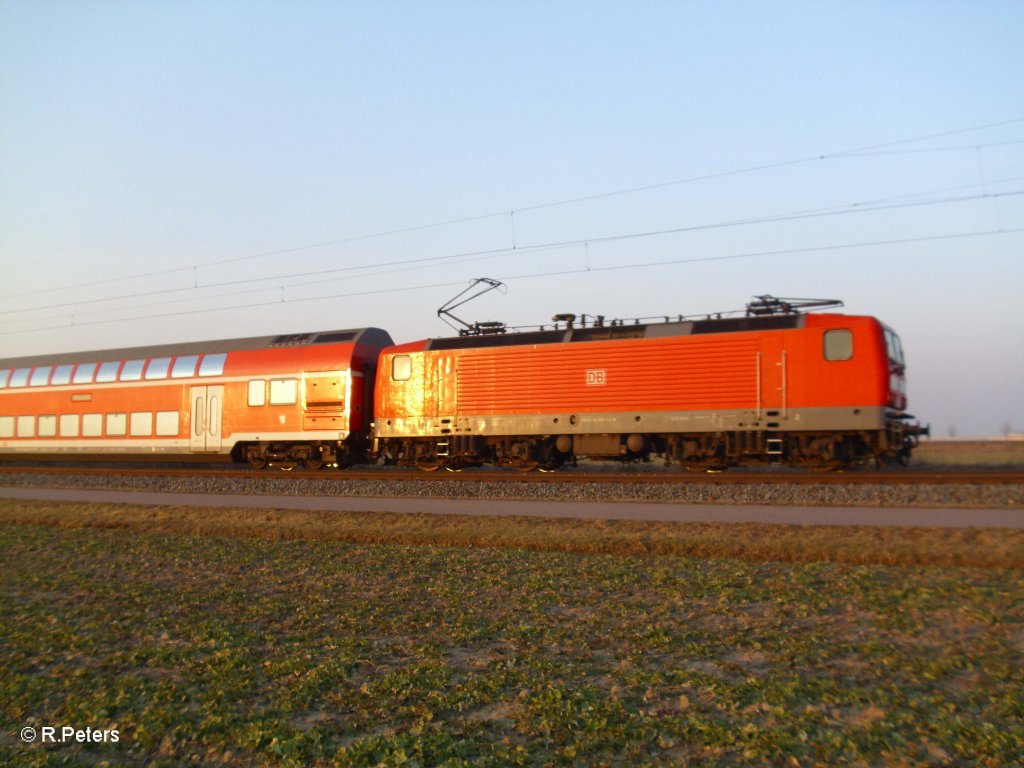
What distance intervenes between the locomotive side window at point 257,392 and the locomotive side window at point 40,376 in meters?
11.6

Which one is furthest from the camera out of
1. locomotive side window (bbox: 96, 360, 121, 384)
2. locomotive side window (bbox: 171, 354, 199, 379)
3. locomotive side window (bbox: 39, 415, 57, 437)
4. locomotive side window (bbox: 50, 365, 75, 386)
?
locomotive side window (bbox: 39, 415, 57, 437)

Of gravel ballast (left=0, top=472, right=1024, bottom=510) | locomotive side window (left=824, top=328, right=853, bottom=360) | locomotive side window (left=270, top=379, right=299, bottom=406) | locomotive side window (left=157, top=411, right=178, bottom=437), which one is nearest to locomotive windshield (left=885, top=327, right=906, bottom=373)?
locomotive side window (left=824, top=328, right=853, bottom=360)

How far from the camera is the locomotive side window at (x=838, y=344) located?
18.6 metres

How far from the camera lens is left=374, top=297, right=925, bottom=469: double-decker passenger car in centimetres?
1872

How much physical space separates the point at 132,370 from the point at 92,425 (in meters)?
3.01

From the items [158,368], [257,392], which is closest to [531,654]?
[257,392]

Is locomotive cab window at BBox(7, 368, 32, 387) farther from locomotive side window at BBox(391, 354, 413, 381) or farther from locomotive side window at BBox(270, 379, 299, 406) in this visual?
locomotive side window at BBox(391, 354, 413, 381)

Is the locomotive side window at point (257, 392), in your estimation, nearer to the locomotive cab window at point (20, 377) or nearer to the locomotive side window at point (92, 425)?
the locomotive side window at point (92, 425)

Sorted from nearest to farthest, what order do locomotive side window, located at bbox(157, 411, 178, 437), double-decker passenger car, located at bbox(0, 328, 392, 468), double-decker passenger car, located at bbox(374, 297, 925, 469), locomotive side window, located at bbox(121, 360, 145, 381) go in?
double-decker passenger car, located at bbox(374, 297, 925, 469)
double-decker passenger car, located at bbox(0, 328, 392, 468)
locomotive side window, located at bbox(157, 411, 178, 437)
locomotive side window, located at bbox(121, 360, 145, 381)

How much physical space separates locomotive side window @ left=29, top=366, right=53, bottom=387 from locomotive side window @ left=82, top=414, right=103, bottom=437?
3.17 m

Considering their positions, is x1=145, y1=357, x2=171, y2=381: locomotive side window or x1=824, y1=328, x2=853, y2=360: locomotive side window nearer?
x1=824, y1=328, x2=853, y2=360: locomotive side window

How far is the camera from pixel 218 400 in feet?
87.4

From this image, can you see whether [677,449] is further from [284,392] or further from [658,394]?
[284,392]

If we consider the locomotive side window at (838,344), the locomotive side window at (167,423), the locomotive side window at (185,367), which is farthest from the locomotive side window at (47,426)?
the locomotive side window at (838,344)
